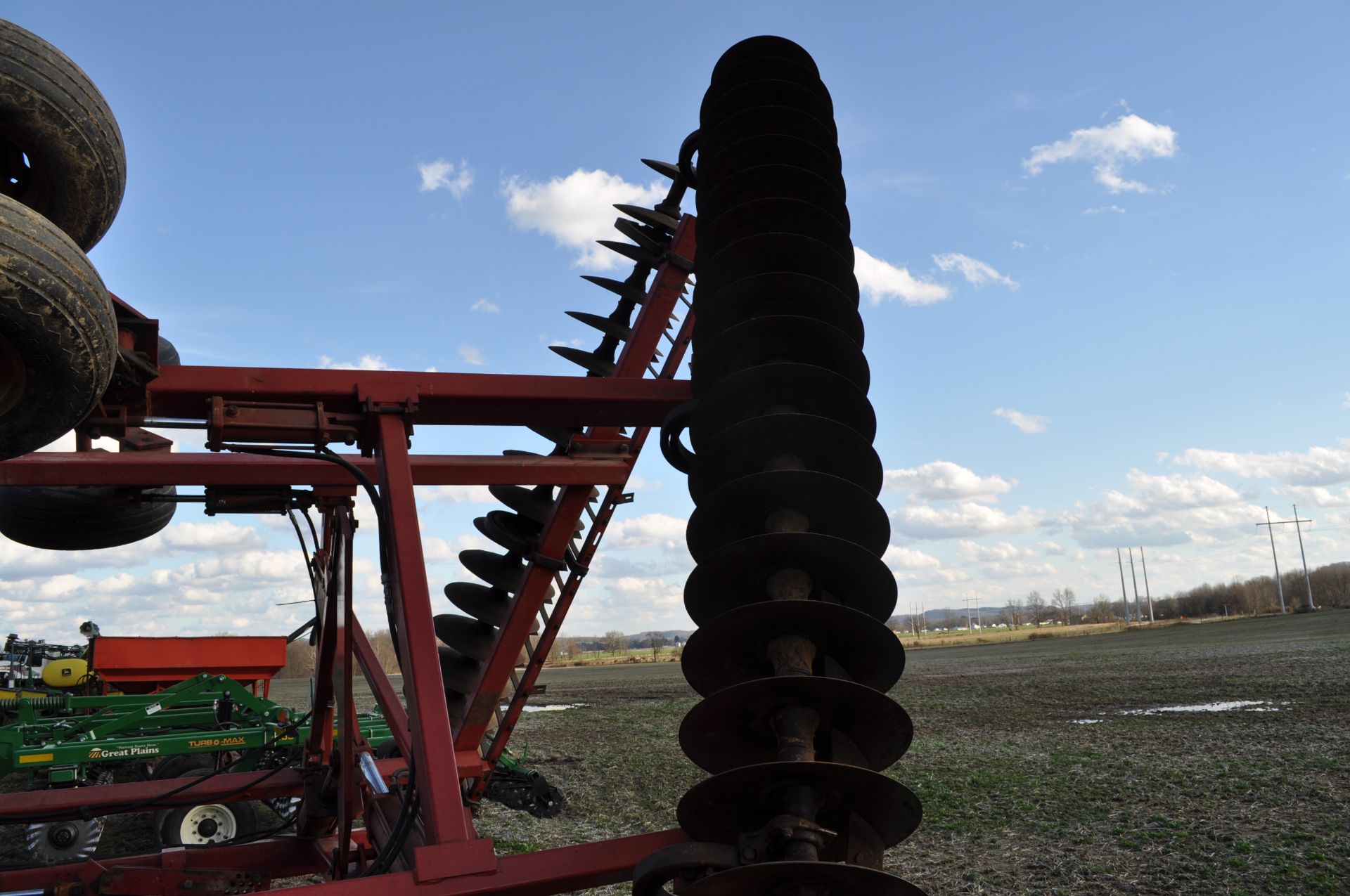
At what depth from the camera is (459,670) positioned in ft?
22.3

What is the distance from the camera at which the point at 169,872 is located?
4.68 meters

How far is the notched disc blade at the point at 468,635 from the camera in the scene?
6.68m

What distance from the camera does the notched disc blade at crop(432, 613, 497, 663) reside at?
6.68m

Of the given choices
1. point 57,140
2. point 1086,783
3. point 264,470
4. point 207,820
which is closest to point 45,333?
point 57,140

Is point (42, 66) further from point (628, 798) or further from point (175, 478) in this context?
point (628, 798)

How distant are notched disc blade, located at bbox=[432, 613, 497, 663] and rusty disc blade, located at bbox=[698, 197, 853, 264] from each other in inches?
154

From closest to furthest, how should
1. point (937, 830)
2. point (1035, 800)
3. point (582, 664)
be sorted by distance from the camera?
point (937, 830), point (1035, 800), point (582, 664)

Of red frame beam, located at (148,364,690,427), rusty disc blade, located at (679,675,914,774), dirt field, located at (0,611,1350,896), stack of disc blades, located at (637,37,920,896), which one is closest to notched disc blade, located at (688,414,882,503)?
stack of disc blades, located at (637,37,920,896)

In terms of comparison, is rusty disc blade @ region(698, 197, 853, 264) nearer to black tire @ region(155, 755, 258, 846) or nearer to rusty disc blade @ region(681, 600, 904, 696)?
rusty disc blade @ region(681, 600, 904, 696)

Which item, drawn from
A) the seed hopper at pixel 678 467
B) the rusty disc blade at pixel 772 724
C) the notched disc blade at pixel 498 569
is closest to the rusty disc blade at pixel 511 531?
the notched disc blade at pixel 498 569

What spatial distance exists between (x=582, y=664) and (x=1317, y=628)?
4068 centimetres

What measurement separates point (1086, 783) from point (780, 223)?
29.5 feet

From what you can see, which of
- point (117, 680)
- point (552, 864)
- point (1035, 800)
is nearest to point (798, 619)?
point (552, 864)

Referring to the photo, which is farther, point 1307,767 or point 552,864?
point 1307,767
